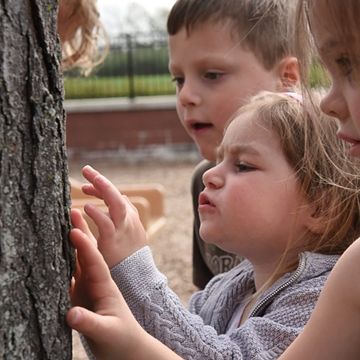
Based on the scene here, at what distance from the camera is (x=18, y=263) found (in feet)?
4.57

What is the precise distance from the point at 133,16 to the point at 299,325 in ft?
52.1

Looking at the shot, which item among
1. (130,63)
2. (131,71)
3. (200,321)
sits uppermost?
(200,321)

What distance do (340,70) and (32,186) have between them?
59 centimetres

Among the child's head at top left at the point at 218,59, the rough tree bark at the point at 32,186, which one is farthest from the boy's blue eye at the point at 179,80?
the rough tree bark at the point at 32,186

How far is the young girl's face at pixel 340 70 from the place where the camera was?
1.55 m

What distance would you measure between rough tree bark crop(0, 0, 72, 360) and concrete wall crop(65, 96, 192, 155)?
12.2 meters

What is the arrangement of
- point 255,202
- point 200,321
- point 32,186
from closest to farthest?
1. point 32,186
2. point 200,321
3. point 255,202

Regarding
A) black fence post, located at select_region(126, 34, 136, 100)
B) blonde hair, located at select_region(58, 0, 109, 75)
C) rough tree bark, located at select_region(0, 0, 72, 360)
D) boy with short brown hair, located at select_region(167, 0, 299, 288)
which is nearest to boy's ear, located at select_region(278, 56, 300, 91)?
boy with short brown hair, located at select_region(167, 0, 299, 288)

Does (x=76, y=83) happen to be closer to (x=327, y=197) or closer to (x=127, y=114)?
(x=127, y=114)

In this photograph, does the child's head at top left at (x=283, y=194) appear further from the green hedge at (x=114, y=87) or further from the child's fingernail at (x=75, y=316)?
the green hedge at (x=114, y=87)

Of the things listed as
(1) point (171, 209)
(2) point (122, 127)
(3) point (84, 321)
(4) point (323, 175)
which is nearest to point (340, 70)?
(4) point (323, 175)

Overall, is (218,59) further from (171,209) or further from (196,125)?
(171,209)

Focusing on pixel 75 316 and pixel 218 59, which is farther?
pixel 218 59

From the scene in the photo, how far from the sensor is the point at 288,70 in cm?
312
